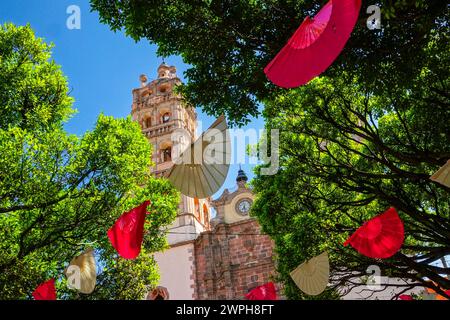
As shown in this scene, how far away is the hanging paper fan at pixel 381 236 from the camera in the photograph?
5.82 meters

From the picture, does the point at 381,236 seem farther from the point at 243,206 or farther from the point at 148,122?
the point at 148,122

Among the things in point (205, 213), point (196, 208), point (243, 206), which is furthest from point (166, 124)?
point (243, 206)

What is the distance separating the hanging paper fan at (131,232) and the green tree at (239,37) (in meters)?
2.32

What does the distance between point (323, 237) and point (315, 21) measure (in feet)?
21.9

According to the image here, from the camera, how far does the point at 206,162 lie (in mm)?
4660

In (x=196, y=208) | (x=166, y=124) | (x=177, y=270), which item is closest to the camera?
(x=177, y=270)

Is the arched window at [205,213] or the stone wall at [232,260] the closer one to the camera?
the stone wall at [232,260]

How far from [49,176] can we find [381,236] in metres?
6.02

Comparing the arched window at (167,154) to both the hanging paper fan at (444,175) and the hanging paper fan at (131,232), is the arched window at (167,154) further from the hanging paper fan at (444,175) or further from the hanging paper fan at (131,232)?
the hanging paper fan at (444,175)

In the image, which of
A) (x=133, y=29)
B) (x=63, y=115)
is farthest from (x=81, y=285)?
(x=133, y=29)

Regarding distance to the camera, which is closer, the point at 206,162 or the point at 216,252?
the point at 206,162

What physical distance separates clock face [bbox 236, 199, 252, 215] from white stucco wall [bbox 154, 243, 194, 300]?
126 inches

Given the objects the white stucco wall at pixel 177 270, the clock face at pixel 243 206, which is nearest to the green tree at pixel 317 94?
the white stucco wall at pixel 177 270
